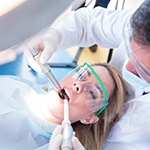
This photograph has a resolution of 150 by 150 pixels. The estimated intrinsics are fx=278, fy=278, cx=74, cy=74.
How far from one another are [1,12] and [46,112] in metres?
0.93

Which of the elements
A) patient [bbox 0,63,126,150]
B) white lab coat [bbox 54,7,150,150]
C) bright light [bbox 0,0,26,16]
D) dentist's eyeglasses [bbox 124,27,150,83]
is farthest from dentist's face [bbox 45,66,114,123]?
bright light [bbox 0,0,26,16]

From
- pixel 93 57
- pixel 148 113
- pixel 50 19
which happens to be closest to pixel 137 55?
pixel 148 113

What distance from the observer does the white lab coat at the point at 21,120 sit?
119cm

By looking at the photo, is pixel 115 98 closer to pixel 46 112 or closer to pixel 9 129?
pixel 46 112

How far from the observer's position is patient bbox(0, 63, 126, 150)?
1.15 metres

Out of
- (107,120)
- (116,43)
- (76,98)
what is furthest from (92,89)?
(116,43)

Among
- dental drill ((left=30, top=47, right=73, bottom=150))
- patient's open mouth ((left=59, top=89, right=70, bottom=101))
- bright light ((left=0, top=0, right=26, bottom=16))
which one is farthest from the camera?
patient's open mouth ((left=59, top=89, right=70, bottom=101))

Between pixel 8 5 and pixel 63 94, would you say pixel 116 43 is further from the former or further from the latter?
pixel 8 5

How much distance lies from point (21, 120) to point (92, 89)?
353 mm

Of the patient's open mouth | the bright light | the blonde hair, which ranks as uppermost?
the bright light

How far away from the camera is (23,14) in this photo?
0.28m

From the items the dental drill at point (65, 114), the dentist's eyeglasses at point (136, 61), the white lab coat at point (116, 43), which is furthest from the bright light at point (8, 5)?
the white lab coat at point (116, 43)

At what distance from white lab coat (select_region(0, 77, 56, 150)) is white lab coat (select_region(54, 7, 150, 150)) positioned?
27 cm

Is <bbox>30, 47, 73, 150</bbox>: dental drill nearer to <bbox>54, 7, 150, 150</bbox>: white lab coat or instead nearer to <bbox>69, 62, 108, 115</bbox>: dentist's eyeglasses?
<bbox>69, 62, 108, 115</bbox>: dentist's eyeglasses
